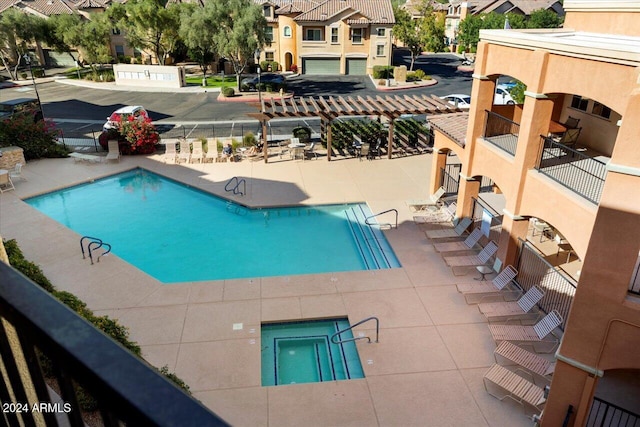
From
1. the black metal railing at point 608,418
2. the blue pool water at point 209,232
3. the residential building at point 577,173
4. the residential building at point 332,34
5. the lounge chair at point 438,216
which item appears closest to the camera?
the residential building at point 577,173

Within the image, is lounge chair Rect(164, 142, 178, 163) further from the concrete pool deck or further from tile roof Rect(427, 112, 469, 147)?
tile roof Rect(427, 112, 469, 147)

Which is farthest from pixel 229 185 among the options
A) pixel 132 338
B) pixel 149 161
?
pixel 132 338

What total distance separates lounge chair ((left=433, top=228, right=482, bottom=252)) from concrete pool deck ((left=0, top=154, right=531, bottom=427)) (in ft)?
1.22

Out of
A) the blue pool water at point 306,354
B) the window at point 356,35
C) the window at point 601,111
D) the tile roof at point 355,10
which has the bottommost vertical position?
the blue pool water at point 306,354

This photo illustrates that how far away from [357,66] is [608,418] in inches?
2019

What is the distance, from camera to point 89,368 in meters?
1.22

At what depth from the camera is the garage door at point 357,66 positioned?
2228 inches

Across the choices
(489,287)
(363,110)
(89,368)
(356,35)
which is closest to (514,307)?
(489,287)

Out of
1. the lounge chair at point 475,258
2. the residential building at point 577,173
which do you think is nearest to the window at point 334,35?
the residential building at point 577,173

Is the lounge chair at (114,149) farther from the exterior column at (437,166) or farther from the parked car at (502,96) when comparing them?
the parked car at (502,96)

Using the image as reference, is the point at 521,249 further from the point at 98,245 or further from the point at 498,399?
the point at 98,245

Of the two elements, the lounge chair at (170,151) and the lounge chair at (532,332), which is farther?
the lounge chair at (170,151)

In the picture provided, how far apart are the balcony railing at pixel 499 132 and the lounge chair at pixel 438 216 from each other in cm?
361

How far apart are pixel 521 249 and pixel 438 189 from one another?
7343mm
